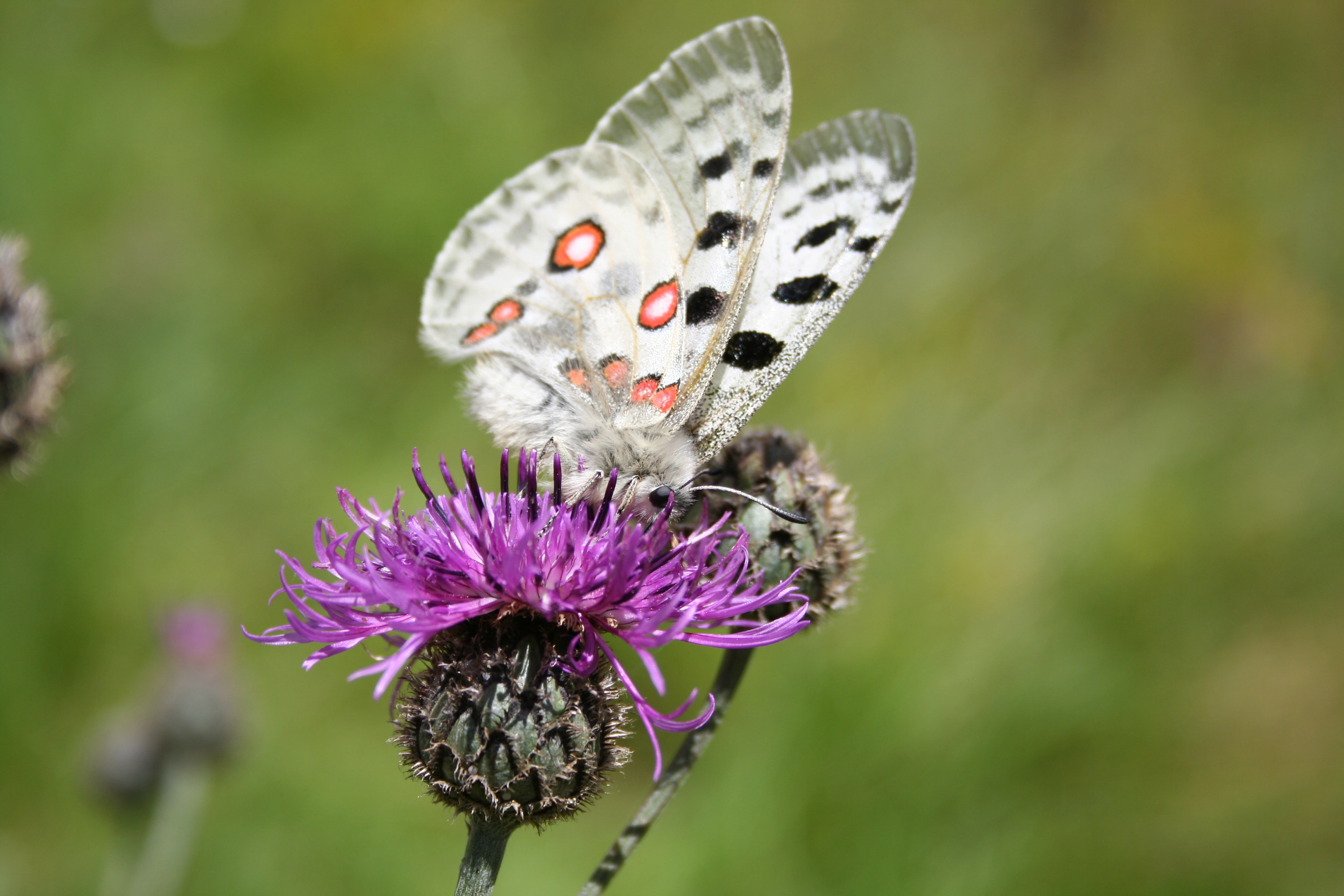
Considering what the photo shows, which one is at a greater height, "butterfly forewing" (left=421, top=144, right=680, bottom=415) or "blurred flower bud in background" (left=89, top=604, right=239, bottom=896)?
"butterfly forewing" (left=421, top=144, right=680, bottom=415)

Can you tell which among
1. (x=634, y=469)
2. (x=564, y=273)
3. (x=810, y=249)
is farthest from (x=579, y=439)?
(x=810, y=249)

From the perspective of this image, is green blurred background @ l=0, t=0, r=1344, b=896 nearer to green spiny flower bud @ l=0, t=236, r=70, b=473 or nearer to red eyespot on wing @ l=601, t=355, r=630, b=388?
green spiny flower bud @ l=0, t=236, r=70, b=473

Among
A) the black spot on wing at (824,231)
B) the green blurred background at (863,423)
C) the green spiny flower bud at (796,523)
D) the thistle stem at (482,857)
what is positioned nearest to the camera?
the thistle stem at (482,857)

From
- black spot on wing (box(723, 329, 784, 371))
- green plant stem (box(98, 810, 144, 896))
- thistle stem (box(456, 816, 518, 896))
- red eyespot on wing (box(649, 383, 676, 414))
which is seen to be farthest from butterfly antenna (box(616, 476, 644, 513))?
green plant stem (box(98, 810, 144, 896))

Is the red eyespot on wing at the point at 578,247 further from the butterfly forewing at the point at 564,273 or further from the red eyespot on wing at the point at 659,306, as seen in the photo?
the red eyespot on wing at the point at 659,306

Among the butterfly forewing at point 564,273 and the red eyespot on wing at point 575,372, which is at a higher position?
the butterfly forewing at point 564,273

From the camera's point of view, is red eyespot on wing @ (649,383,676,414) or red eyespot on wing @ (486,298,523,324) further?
red eyespot on wing @ (486,298,523,324)

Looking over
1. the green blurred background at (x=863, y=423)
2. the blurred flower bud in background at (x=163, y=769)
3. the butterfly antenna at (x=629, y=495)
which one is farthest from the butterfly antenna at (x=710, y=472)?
the blurred flower bud in background at (x=163, y=769)
